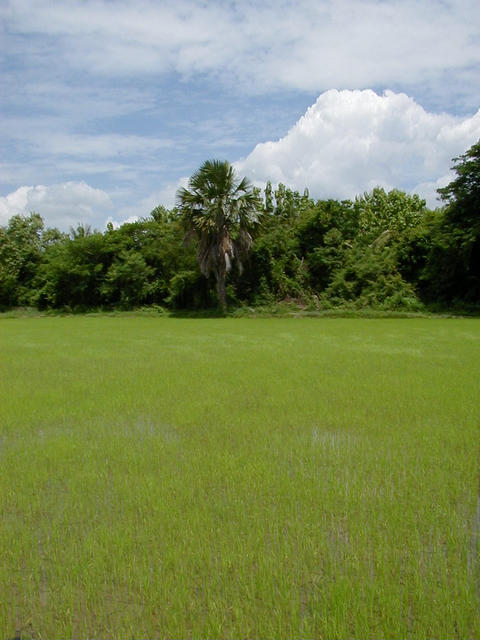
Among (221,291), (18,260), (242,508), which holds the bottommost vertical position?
(242,508)

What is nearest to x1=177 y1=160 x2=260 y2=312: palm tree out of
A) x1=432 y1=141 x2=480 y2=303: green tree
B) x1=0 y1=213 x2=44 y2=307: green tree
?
x1=432 y1=141 x2=480 y2=303: green tree

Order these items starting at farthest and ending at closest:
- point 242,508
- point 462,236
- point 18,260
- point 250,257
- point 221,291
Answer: point 18,260, point 250,257, point 221,291, point 462,236, point 242,508

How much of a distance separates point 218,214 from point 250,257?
422cm

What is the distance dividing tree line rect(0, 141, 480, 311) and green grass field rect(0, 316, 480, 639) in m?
15.0

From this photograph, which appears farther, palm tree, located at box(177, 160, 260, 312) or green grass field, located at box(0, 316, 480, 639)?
palm tree, located at box(177, 160, 260, 312)

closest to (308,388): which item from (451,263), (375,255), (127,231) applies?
(451,263)

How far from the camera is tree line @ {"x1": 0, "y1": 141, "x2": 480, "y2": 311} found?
72.5 ft

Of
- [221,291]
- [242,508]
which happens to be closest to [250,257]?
[221,291]

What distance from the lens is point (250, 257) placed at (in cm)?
2656

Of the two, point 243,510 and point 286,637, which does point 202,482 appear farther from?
point 286,637

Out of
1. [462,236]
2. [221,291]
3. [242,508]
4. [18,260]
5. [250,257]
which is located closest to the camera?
[242,508]

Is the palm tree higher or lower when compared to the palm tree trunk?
higher

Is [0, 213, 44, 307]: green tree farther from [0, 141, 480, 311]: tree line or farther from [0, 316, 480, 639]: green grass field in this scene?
[0, 316, 480, 639]: green grass field

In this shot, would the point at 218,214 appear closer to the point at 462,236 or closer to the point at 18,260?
the point at 462,236
